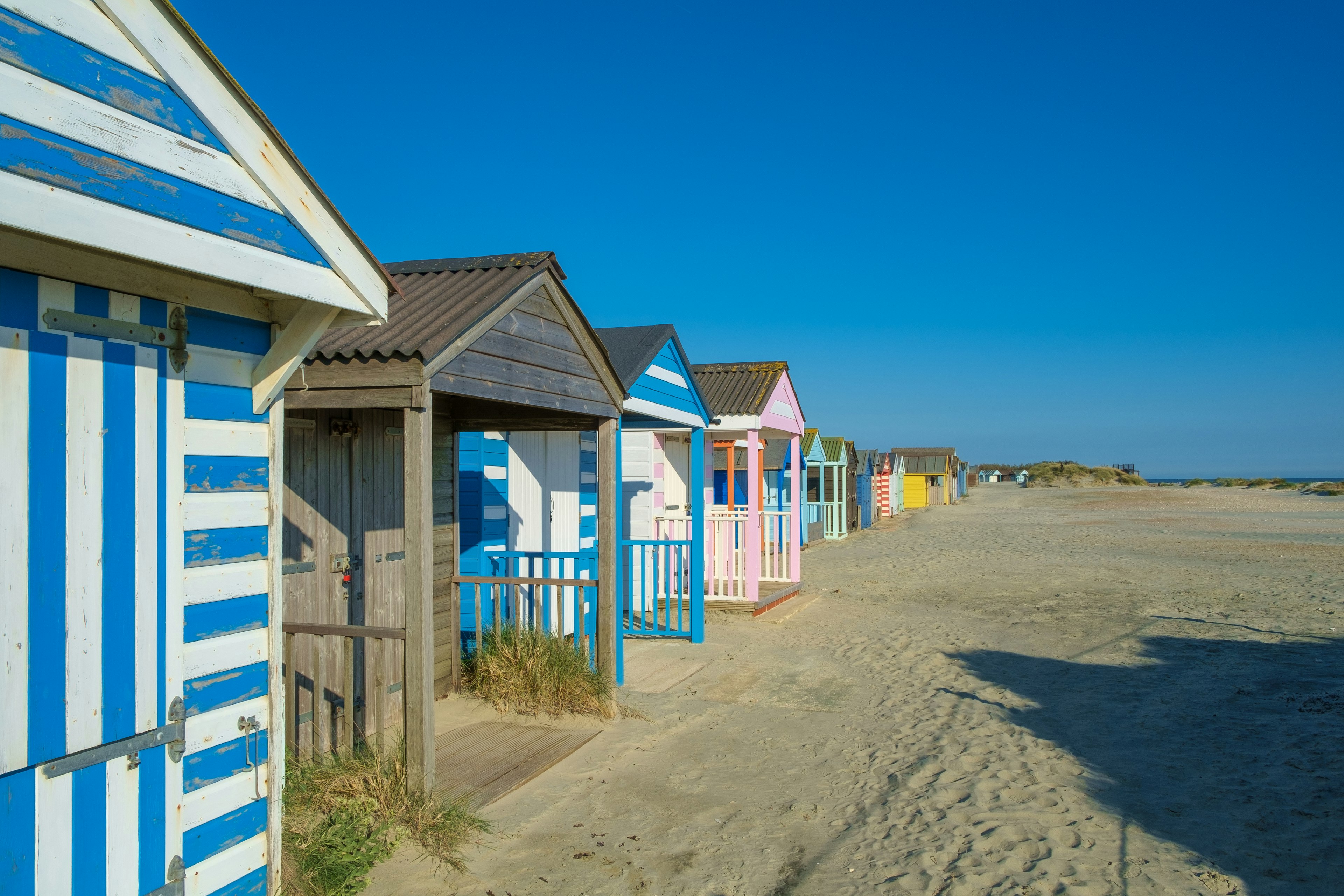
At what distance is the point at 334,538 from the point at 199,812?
2.88m

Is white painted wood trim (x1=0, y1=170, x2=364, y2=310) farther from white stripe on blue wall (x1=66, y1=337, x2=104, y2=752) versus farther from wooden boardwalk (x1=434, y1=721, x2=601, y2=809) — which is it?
wooden boardwalk (x1=434, y1=721, x2=601, y2=809)

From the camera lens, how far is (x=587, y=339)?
21.3 ft

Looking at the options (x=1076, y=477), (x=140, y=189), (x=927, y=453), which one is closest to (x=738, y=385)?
(x=140, y=189)

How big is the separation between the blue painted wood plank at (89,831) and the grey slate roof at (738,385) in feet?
31.2

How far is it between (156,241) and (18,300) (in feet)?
1.35

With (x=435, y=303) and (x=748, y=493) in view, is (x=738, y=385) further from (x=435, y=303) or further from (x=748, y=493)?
(x=435, y=303)

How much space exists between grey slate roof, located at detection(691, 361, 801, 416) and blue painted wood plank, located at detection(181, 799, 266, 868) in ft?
29.3

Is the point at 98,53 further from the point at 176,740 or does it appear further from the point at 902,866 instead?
the point at 902,866

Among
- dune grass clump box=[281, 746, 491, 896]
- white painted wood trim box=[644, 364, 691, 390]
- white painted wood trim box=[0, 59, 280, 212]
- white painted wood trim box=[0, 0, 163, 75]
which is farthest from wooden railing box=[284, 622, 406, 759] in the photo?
white painted wood trim box=[644, 364, 691, 390]

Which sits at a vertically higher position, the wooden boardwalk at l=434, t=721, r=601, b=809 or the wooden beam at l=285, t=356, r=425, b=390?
the wooden beam at l=285, t=356, r=425, b=390

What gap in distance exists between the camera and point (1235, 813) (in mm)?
4914

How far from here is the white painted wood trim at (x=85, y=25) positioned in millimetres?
2457

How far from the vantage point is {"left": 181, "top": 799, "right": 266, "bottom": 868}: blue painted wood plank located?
3.07m

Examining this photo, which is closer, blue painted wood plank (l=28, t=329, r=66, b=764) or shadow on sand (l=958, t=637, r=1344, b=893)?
blue painted wood plank (l=28, t=329, r=66, b=764)
